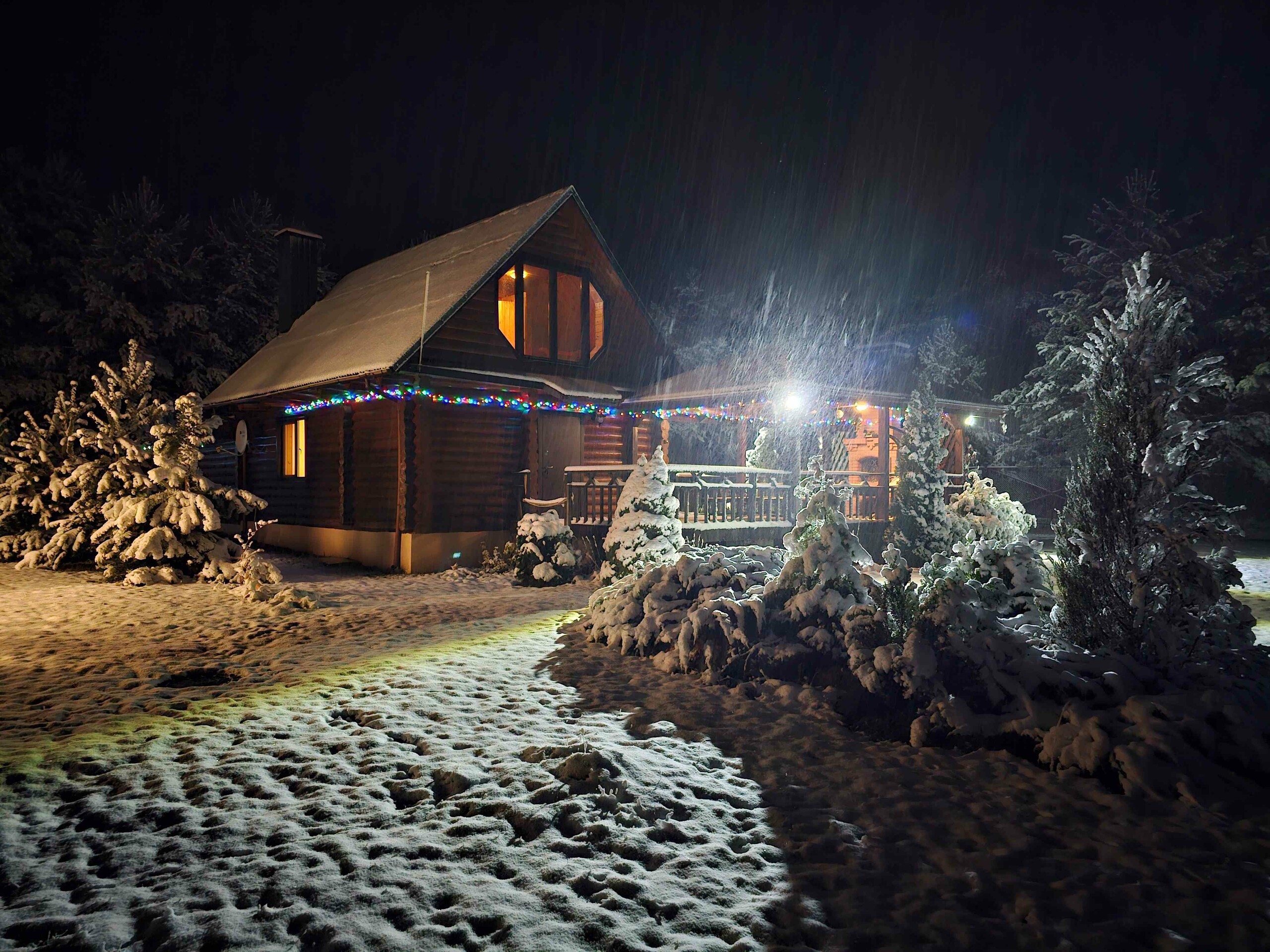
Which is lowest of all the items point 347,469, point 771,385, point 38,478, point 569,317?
point 38,478

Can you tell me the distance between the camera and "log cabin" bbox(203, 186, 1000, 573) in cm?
1485

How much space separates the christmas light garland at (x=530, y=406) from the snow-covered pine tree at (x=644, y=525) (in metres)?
4.96

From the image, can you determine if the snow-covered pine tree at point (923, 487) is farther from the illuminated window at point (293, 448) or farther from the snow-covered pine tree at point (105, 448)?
the illuminated window at point (293, 448)

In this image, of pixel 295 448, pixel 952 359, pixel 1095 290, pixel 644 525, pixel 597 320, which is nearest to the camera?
pixel 644 525

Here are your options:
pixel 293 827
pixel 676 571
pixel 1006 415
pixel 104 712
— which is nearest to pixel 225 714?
pixel 104 712

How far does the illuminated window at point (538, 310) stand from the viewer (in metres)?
17.1

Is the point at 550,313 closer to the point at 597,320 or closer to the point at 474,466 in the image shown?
the point at 597,320

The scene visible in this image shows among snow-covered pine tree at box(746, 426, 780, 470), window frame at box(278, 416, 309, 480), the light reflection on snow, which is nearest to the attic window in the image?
snow-covered pine tree at box(746, 426, 780, 470)

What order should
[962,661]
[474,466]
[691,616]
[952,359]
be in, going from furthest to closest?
1. [952,359]
2. [474,466]
3. [691,616]
4. [962,661]

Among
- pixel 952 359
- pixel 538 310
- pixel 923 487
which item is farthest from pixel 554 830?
pixel 952 359

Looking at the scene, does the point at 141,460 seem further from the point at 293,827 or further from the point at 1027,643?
the point at 1027,643

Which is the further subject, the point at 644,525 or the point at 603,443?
the point at 603,443

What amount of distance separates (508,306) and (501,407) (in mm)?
2596

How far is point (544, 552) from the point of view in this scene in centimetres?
1333
